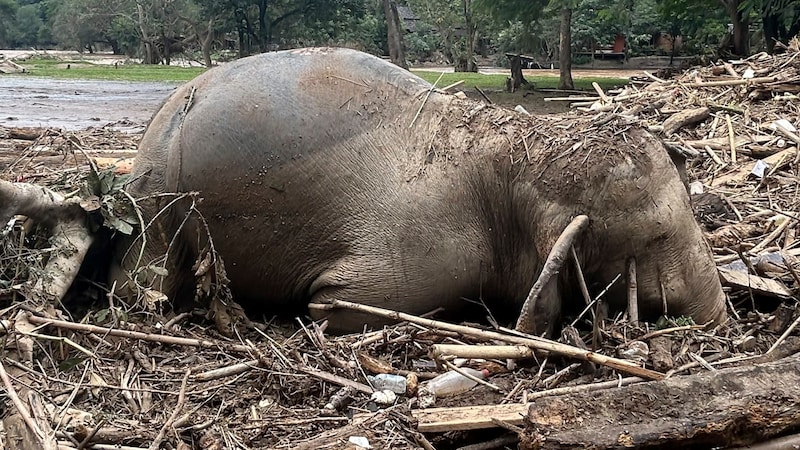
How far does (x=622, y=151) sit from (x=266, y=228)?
5.75 ft

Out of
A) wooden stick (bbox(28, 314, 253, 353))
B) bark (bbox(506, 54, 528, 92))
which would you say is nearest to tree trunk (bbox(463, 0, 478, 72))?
bark (bbox(506, 54, 528, 92))

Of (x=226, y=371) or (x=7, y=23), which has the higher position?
(x=7, y=23)

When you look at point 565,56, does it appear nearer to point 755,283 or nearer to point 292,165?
point 755,283

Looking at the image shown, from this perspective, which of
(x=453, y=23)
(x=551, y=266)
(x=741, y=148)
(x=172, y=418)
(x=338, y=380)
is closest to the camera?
(x=172, y=418)

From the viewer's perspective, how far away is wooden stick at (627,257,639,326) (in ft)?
13.6

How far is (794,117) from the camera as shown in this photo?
9.31m

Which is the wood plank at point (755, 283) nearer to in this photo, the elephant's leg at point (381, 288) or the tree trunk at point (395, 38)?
the elephant's leg at point (381, 288)

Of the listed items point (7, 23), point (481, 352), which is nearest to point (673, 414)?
point (481, 352)

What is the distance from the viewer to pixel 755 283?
4.73m

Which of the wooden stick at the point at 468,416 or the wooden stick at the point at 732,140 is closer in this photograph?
the wooden stick at the point at 468,416

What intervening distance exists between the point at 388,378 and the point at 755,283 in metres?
2.27

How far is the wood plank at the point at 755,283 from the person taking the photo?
4.65 m

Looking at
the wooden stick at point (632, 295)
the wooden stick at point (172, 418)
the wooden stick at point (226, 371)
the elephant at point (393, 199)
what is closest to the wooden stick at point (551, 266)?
the elephant at point (393, 199)

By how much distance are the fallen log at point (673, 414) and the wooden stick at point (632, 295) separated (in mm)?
1094
